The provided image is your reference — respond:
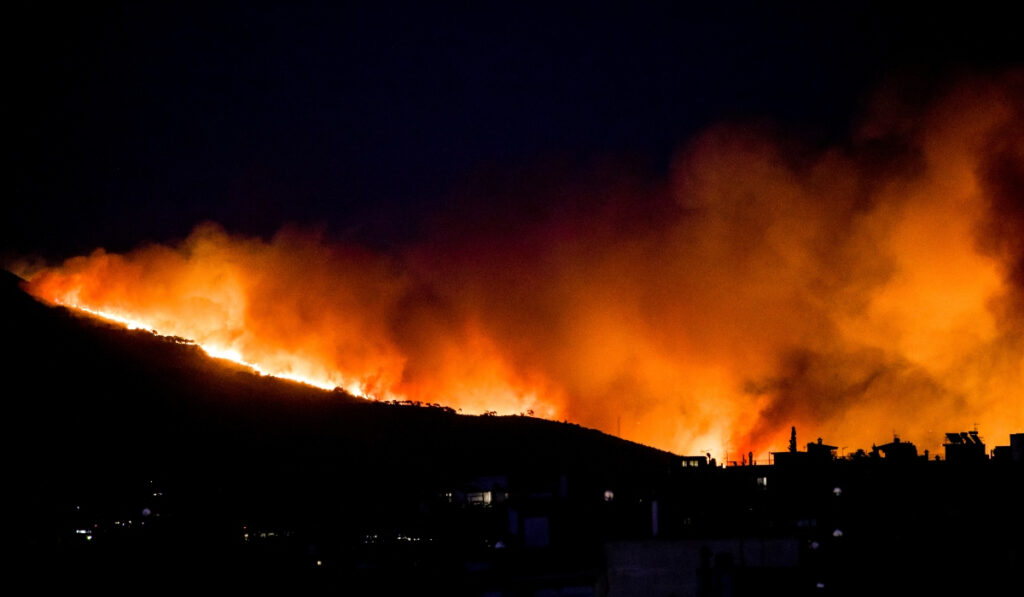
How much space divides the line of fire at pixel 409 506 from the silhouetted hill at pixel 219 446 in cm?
29

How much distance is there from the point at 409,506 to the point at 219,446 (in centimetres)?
2767

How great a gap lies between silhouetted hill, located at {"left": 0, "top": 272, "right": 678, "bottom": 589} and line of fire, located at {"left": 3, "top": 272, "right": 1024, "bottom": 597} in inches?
11.5

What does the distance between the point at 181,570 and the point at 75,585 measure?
147 inches

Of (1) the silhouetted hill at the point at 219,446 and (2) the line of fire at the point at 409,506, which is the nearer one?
(2) the line of fire at the point at 409,506

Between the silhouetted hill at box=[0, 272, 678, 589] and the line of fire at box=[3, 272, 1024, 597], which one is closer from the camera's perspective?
the line of fire at box=[3, 272, 1024, 597]

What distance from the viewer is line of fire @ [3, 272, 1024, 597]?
30.9 meters

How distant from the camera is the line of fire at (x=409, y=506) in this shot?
3088cm

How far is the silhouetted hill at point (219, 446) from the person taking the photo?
5594cm

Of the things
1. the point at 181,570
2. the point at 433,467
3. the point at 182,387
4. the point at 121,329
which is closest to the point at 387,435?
the point at 433,467

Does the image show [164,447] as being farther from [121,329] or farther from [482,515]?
[482,515]

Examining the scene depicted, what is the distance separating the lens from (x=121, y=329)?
4222 inches

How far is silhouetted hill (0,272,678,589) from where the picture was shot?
184 ft

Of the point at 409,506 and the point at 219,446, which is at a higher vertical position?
the point at 219,446

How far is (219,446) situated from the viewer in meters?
84.4
